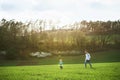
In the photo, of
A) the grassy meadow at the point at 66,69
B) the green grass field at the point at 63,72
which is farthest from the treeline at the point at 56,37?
the green grass field at the point at 63,72

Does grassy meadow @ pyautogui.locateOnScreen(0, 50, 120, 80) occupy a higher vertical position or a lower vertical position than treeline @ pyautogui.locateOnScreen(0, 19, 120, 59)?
lower

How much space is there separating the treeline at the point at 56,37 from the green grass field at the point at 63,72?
0.59 metres

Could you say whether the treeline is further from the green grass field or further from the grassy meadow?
the green grass field

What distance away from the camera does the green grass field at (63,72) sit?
11.3 m

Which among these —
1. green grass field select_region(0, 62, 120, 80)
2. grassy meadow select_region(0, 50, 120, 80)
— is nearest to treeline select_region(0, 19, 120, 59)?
grassy meadow select_region(0, 50, 120, 80)

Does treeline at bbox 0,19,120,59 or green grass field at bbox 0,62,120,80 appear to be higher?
treeline at bbox 0,19,120,59

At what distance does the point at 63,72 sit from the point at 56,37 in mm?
1299

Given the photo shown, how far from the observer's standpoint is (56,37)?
11.8 metres

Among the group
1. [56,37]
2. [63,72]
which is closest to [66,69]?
[63,72]

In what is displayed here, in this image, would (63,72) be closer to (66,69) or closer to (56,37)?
(66,69)

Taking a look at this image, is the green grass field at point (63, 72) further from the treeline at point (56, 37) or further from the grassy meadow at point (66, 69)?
the treeline at point (56, 37)

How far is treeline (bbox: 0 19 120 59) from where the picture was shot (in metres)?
11.2

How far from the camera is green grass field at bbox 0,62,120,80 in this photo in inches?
446

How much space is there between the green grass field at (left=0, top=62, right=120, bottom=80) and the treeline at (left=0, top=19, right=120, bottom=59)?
0.59 meters
